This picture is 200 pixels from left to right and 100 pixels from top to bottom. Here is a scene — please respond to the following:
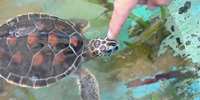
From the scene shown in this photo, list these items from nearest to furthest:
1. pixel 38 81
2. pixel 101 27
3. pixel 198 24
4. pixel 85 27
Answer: pixel 38 81
pixel 198 24
pixel 85 27
pixel 101 27

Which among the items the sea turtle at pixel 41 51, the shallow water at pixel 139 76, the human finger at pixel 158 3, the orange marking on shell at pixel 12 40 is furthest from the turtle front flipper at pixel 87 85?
the human finger at pixel 158 3

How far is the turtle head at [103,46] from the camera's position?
174 centimetres

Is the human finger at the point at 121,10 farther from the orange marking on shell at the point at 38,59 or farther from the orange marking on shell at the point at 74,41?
the orange marking on shell at the point at 38,59

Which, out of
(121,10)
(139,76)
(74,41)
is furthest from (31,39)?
(139,76)

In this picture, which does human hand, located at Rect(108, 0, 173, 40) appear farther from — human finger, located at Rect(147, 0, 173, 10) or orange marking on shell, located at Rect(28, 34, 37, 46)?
orange marking on shell, located at Rect(28, 34, 37, 46)

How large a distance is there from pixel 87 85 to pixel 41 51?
2.40 feet

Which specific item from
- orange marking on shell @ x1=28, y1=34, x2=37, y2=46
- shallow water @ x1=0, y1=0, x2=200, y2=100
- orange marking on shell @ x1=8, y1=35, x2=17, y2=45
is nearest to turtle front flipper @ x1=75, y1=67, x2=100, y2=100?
shallow water @ x1=0, y1=0, x2=200, y2=100

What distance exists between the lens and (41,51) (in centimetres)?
160

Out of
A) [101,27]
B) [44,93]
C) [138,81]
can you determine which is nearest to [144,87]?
[138,81]

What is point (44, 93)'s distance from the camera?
206cm

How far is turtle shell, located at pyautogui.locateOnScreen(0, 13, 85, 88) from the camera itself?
1.57 metres

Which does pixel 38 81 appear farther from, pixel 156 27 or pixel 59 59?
pixel 156 27

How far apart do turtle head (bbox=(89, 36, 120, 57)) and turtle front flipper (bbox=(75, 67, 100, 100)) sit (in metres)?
0.30

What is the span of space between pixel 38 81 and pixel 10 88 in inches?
29.4
